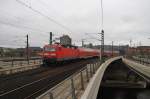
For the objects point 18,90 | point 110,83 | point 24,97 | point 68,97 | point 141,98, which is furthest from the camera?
point 110,83

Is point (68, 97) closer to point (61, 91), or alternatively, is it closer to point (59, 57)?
point (61, 91)

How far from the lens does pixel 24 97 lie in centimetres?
1371

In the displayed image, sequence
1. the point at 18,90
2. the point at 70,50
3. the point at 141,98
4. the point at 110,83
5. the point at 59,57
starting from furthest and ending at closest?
the point at 70,50, the point at 110,83, the point at 59,57, the point at 141,98, the point at 18,90

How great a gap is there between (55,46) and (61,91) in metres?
27.4

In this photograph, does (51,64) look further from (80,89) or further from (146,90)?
(80,89)

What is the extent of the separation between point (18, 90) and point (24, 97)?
244 centimetres

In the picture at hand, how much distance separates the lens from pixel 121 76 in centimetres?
5950

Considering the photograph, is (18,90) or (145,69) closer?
(18,90)

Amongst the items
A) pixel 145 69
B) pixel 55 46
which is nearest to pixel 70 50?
pixel 55 46

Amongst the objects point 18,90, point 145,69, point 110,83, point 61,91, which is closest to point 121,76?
point 145,69

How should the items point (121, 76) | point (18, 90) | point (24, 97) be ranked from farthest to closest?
point (121, 76) → point (18, 90) → point (24, 97)

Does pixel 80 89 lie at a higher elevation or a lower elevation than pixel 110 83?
higher

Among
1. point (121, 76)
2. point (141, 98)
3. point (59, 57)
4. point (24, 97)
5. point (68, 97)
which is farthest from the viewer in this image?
point (121, 76)

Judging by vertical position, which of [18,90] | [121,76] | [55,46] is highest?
[55,46]
